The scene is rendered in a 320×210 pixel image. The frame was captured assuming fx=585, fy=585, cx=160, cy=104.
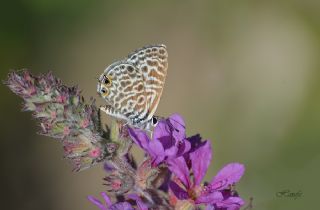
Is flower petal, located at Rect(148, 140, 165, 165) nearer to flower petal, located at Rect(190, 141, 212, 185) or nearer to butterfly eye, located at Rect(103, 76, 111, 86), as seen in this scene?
flower petal, located at Rect(190, 141, 212, 185)

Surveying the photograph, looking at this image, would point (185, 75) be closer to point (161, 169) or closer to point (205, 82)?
point (205, 82)

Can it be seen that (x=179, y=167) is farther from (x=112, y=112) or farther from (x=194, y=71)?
(x=194, y=71)

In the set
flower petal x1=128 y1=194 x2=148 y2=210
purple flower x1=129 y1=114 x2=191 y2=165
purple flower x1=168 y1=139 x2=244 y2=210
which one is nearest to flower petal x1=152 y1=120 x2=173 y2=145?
purple flower x1=129 y1=114 x2=191 y2=165

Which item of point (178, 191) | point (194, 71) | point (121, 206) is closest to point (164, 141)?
point (178, 191)

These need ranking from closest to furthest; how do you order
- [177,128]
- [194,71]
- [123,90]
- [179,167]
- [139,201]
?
[139,201]
[179,167]
[177,128]
[123,90]
[194,71]

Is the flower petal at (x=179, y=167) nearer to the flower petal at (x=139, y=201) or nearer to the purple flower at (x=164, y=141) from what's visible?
the purple flower at (x=164, y=141)

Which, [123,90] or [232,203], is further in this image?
[123,90]

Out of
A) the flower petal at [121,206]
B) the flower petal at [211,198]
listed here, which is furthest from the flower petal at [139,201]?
the flower petal at [211,198]
